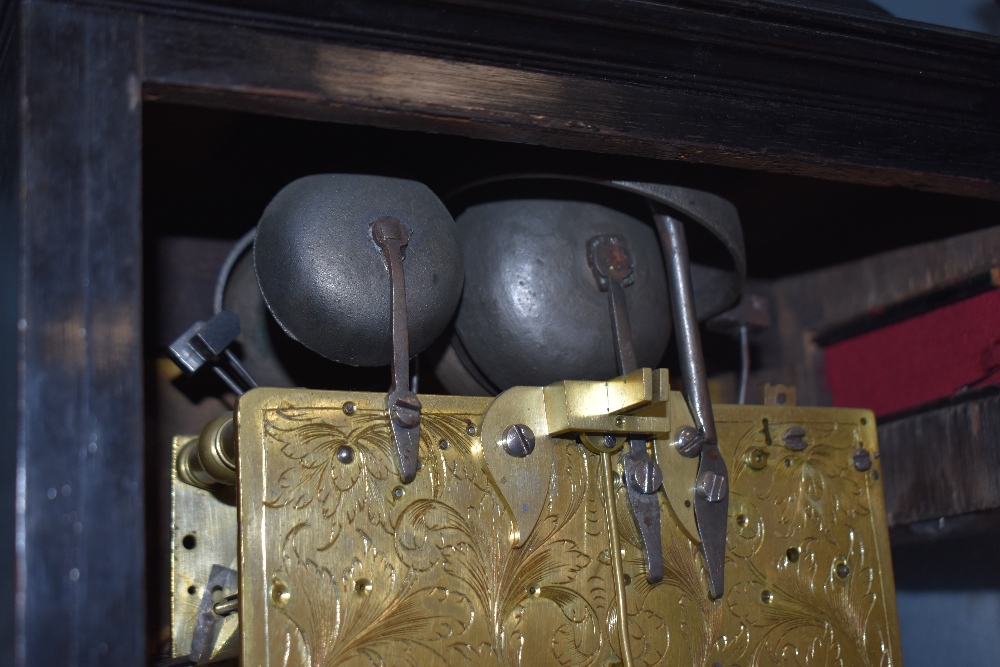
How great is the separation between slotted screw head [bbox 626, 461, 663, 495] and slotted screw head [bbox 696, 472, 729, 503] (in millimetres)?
55

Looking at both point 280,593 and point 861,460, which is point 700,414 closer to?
point 861,460

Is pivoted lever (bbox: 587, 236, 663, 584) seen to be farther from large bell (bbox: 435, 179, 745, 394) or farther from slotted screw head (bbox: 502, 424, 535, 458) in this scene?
slotted screw head (bbox: 502, 424, 535, 458)

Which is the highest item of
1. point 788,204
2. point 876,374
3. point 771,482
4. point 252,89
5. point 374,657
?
point 788,204

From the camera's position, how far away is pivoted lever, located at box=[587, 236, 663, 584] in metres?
1.03

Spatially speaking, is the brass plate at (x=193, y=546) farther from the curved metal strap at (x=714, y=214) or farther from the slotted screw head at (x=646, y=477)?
the curved metal strap at (x=714, y=214)

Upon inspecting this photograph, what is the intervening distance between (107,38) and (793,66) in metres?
0.62

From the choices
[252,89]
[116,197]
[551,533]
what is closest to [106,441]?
[116,197]

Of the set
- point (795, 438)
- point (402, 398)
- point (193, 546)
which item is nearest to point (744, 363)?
point (795, 438)

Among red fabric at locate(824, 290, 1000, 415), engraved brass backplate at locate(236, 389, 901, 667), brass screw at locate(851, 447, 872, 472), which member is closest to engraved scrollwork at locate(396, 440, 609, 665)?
engraved brass backplate at locate(236, 389, 901, 667)

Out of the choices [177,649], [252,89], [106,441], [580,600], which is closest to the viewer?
[106,441]

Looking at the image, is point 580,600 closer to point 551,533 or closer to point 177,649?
point 551,533

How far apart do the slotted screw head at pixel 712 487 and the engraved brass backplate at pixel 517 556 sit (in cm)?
1

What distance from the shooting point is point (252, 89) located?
822 millimetres

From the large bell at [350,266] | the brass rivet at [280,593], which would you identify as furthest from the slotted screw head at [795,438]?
the brass rivet at [280,593]
